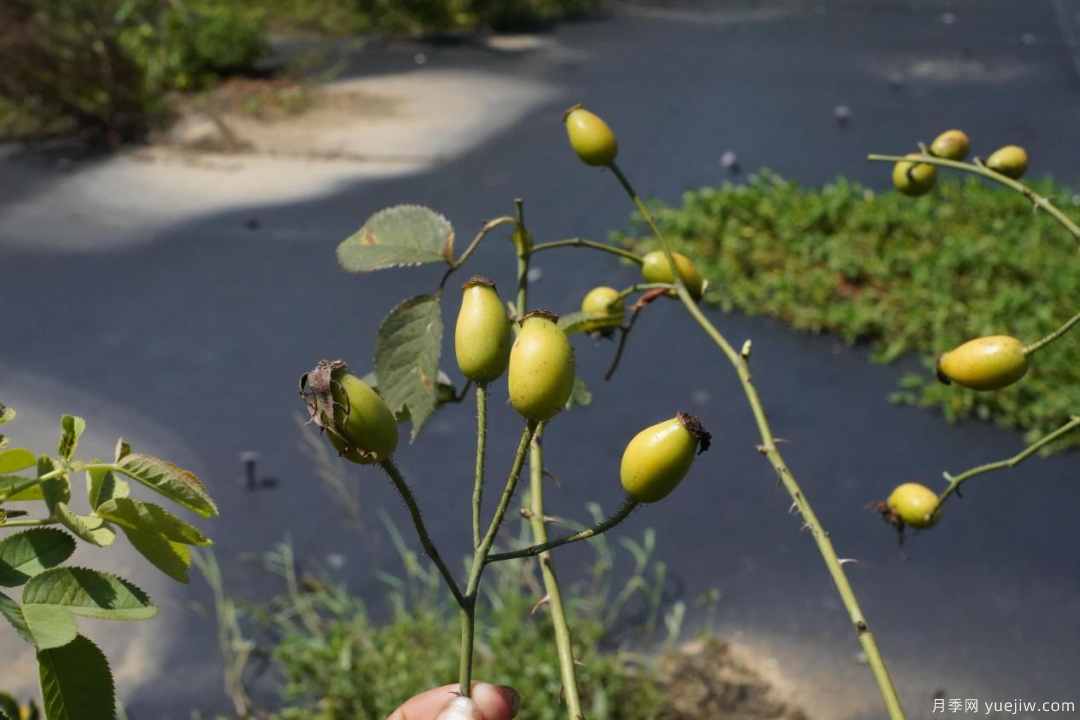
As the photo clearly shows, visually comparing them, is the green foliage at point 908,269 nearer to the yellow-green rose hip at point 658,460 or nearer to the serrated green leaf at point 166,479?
the yellow-green rose hip at point 658,460

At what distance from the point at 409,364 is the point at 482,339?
15 centimetres

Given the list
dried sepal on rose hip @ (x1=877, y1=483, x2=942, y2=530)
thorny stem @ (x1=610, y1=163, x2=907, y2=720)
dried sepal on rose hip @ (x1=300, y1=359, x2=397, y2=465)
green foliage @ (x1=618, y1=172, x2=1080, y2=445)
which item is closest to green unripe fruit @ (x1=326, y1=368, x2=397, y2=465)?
dried sepal on rose hip @ (x1=300, y1=359, x2=397, y2=465)

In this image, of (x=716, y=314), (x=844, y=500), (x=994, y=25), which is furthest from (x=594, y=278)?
(x=994, y=25)

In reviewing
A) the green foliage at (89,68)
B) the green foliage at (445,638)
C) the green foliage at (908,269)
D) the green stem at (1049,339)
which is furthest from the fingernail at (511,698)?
the green foliage at (89,68)

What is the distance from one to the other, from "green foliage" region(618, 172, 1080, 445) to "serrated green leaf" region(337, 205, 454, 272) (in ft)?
8.13

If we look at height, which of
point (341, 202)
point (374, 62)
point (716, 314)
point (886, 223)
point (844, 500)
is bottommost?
point (844, 500)

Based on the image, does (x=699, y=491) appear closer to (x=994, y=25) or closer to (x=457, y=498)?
(x=457, y=498)

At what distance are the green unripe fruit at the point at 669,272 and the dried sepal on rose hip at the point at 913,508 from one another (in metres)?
0.24

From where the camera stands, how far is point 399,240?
0.76 metres

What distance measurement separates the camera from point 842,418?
9.65ft

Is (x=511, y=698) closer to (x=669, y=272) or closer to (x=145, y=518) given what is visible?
(x=145, y=518)

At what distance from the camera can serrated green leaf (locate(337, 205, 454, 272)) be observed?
74 cm

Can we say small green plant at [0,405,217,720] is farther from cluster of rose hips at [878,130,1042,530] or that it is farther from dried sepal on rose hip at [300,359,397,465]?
cluster of rose hips at [878,130,1042,530]

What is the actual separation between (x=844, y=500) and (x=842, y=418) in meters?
0.37
